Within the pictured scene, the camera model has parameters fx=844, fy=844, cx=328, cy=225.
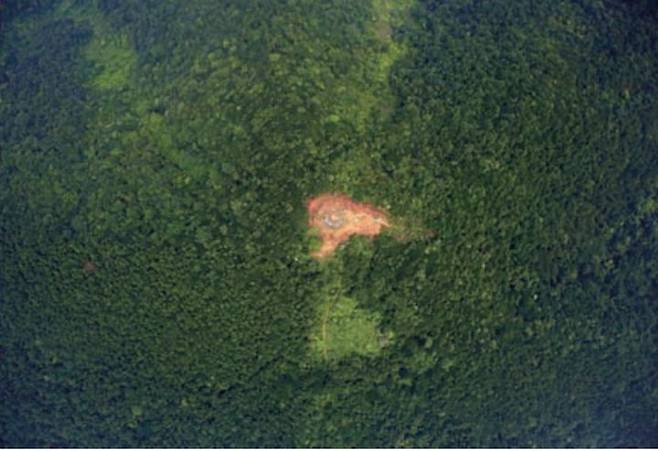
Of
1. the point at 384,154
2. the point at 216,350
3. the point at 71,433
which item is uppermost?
the point at 384,154

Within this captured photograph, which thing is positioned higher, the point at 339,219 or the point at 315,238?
the point at 339,219

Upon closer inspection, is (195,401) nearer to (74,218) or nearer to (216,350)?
(216,350)

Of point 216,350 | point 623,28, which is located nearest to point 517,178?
point 623,28

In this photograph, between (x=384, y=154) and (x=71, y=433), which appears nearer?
(x=384, y=154)
